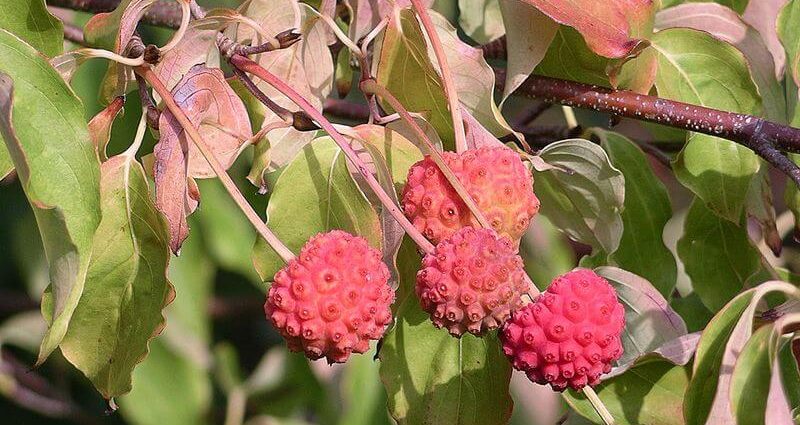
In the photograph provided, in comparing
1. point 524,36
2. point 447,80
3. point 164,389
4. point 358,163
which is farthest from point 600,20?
point 164,389

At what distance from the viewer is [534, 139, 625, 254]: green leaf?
96 cm

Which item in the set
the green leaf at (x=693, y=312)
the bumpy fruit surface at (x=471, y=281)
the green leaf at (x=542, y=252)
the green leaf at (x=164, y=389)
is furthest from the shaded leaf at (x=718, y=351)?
the green leaf at (x=164, y=389)

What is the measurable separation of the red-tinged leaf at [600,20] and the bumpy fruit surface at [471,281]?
237 millimetres

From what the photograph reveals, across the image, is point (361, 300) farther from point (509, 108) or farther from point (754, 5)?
point (509, 108)

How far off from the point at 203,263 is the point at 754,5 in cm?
89

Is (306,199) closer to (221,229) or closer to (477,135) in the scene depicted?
(477,135)

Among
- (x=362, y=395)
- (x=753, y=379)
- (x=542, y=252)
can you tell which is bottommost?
(x=362, y=395)

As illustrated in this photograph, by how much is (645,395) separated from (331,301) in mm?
325

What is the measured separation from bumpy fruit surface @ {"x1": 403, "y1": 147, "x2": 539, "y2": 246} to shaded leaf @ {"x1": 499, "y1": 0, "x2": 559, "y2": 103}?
183 millimetres

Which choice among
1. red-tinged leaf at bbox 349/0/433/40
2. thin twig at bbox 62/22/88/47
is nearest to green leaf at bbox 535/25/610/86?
red-tinged leaf at bbox 349/0/433/40

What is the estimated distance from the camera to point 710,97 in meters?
1.09

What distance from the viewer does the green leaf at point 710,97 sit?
3.43ft

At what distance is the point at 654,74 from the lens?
1030 millimetres

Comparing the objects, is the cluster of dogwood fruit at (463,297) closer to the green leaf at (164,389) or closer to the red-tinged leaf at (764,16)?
the red-tinged leaf at (764,16)
